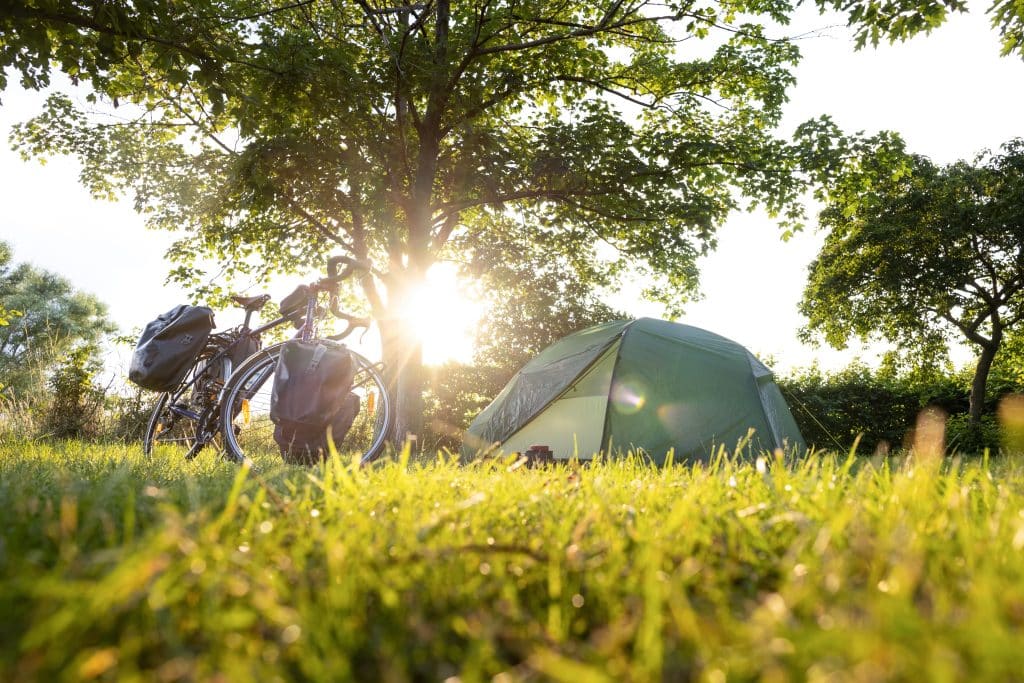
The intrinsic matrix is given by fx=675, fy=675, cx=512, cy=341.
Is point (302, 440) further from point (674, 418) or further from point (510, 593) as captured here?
point (674, 418)

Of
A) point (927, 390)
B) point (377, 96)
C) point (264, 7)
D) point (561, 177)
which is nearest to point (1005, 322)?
point (927, 390)

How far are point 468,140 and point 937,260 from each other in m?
13.8

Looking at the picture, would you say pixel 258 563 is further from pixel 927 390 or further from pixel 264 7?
pixel 927 390

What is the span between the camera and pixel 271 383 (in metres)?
4.40

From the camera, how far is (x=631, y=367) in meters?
7.08

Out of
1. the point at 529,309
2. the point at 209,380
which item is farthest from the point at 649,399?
the point at 529,309

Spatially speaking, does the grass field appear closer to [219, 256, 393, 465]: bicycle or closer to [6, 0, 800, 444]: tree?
[219, 256, 393, 465]: bicycle

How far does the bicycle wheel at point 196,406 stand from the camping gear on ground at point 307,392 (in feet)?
2.78

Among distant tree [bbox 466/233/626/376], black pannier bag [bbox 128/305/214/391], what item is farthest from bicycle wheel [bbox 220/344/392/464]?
distant tree [bbox 466/233/626/376]

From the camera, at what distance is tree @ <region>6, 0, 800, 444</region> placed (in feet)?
30.0

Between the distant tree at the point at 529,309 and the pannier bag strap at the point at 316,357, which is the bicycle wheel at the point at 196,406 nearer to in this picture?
the pannier bag strap at the point at 316,357

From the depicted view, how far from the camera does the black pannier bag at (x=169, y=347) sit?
4.48 metres

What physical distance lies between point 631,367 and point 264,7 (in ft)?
27.3

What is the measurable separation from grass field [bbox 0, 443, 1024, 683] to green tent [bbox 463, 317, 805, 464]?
5106 mm
